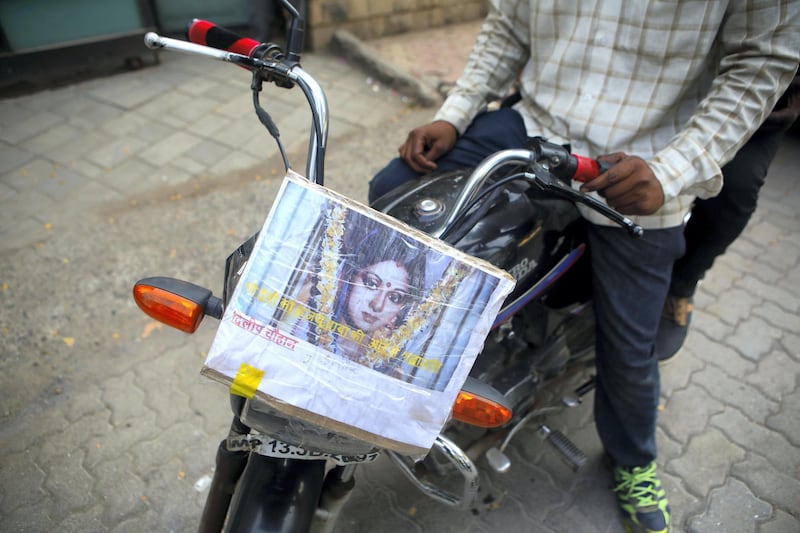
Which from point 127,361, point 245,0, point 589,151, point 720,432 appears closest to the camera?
point 589,151

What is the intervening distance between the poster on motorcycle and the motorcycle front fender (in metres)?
0.47

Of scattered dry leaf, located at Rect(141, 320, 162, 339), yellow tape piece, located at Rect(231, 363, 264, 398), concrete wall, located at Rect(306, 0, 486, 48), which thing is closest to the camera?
yellow tape piece, located at Rect(231, 363, 264, 398)

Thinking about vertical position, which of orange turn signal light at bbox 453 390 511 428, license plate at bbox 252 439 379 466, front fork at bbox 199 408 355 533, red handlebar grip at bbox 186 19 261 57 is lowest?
front fork at bbox 199 408 355 533

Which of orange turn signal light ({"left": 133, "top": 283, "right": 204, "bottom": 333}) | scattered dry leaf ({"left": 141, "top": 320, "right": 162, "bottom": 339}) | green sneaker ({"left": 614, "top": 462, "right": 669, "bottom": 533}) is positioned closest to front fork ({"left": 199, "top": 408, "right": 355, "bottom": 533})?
orange turn signal light ({"left": 133, "top": 283, "right": 204, "bottom": 333})

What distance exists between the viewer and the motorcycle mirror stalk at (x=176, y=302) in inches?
44.6

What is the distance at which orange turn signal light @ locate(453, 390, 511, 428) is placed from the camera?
1.13 metres

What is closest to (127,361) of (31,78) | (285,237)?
(285,237)

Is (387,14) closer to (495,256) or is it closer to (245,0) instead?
(245,0)

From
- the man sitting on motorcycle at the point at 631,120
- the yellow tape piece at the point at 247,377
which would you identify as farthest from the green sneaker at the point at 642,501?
the yellow tape piece at the point at 247,377

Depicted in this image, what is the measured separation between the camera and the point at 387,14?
539 cm

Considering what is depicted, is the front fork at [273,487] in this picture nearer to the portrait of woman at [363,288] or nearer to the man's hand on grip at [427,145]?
the portrait of woman at [363,288]

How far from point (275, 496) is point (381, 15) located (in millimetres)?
5009

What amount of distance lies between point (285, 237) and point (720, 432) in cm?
223

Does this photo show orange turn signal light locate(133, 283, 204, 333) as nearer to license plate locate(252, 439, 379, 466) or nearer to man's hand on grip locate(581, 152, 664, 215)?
license plate locate(252, 439, 379, 466)
